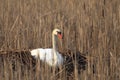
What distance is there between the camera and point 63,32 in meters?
5.37

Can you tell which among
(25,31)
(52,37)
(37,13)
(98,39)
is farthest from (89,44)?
(37,13)

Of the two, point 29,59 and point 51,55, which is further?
point 51,55

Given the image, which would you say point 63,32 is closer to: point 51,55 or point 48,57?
point 51,55

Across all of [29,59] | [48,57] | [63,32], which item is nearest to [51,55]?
[48,57]

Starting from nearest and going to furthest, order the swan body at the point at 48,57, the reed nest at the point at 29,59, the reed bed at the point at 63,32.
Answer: the reed bed at the point at 63,32 → the reed nest at the point at 29,59 → the swan body at the point at 48,57

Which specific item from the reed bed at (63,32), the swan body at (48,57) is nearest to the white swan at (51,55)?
the swan body at (48,57)

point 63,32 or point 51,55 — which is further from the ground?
point 63,32

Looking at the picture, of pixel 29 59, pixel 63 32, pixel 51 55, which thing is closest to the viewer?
pixel 29 59

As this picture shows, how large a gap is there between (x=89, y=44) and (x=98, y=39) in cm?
12

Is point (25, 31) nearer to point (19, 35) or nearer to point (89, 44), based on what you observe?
point (19, 35)

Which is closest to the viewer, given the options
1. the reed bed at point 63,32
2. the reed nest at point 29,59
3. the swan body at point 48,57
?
the reed bed at point 63,32

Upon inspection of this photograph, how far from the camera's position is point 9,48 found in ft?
15.9

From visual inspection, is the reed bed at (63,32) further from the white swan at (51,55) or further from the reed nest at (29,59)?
the white swan at (51,55)

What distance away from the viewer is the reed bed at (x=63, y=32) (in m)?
3.93
